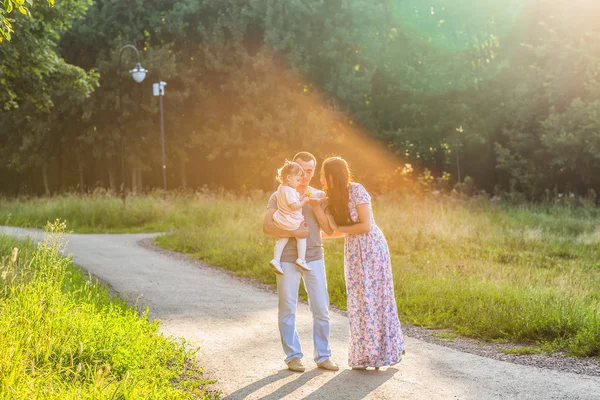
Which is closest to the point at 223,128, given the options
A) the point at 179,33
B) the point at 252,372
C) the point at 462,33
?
the point at 179,33

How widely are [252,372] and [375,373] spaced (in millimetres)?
1059

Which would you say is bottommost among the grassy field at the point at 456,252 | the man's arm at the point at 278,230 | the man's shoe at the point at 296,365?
the grassy field at the point at 456,252

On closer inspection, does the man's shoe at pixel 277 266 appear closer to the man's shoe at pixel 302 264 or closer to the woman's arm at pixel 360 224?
the man's shoe at pixel 302 264

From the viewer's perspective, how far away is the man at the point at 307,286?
6.57 meters

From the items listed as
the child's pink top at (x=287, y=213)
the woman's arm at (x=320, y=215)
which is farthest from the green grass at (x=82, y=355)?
the woman's arm at (x=320, y=215)

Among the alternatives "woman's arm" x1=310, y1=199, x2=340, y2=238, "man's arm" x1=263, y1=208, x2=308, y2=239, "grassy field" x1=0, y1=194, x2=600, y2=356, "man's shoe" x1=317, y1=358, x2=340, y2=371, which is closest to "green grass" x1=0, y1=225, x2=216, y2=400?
"man's shoe" x1=317, y1=358, x2=340, y2=371

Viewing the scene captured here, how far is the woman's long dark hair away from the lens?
21.8 ft

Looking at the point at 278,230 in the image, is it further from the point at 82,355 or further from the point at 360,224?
the point at 82,355

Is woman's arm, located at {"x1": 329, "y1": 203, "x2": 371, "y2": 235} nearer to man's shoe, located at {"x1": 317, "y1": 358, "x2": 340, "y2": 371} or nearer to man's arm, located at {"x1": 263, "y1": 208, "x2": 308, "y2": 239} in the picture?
man's arm, located at {"x1": 263, "y1": 208, "x2": 308, "y2": 239}

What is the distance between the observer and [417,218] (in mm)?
17812

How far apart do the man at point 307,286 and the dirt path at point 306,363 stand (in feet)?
0.56

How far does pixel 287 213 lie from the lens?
21.3 ft

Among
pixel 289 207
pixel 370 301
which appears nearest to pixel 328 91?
pixel 370 301

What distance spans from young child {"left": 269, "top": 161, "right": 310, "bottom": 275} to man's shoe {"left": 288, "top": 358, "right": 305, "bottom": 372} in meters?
0.76
